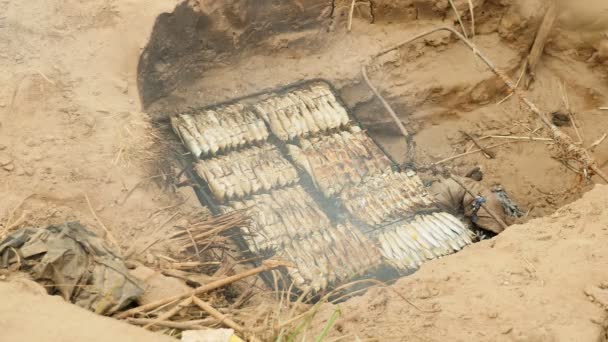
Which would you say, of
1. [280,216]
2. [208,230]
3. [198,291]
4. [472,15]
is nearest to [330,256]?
[280,216]

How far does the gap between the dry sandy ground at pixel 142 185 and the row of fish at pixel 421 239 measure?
723 mm

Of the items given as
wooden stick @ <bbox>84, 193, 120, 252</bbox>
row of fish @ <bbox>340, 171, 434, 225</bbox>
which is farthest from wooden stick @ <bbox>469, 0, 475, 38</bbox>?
wooden stick @ <bbox>84, 193, 120, 252</bbox>

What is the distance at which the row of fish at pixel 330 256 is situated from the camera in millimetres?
5121

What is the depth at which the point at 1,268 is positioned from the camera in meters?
3.84

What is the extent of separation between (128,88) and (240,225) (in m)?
1.62

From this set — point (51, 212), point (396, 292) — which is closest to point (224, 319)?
point (396, 292)

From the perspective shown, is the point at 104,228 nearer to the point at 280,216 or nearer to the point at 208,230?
the point at 208,230

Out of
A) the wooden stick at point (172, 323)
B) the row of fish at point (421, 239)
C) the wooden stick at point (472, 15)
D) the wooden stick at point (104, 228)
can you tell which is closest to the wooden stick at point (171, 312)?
the wooden stick at point (172, 323)

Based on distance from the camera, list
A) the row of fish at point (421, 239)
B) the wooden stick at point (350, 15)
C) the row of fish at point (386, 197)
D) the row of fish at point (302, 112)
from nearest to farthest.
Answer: the row of fish at point (421, 239) → the row of fish at point (386, 197) → the row of fish at point (302, 112) → the wooden stick at point (350, 15)

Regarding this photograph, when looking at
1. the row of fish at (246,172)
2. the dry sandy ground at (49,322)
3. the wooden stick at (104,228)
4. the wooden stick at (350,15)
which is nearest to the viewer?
the dry sandy ground at (49,322)

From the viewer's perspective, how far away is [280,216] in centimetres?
557

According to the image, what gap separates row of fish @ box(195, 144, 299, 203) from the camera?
567cm

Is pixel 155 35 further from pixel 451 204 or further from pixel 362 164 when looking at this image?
pixel 451 204

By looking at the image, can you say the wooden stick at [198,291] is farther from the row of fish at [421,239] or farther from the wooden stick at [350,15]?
the wooden stick at [350,15]
